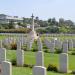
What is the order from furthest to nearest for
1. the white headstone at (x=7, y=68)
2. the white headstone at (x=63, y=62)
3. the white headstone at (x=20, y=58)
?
the white headstone at (x=20, y=58) < the white headstone at (x=63, y=62) < the white headstone at (x=7, y=68)

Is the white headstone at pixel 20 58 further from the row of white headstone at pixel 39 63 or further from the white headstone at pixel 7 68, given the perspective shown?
the white headstone at pixel 7 68

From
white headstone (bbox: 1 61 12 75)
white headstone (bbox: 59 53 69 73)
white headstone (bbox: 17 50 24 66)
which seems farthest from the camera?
white headstone (bbox: 17 50 24 66)

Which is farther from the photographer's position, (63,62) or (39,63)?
(39,63)

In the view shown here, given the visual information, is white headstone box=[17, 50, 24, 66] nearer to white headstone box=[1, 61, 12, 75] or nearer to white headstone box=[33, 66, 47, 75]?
white headstone box=[1, 61, 12, 75]

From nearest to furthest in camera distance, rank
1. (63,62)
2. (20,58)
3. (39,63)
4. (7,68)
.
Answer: (7,68) < (63,62) < (39,63) < (20,58)

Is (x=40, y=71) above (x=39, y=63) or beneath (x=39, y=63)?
above

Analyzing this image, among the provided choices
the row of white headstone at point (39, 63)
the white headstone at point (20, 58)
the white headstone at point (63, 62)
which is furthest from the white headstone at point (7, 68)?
the white headstone at point (20, 58)

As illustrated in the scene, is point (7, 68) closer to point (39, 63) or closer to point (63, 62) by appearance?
point (39, 63)

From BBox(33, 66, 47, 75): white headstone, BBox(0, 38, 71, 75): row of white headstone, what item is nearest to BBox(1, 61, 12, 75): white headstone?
BBox(0, 38, 71, 75): row of white headstone

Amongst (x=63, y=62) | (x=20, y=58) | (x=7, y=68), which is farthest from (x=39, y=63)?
(x=7, y=68)

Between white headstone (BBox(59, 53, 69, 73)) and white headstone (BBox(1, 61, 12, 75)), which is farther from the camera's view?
white headstone (BBox(59, 53, 69, 73))

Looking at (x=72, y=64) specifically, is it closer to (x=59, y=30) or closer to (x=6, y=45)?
(x=6, y=45)

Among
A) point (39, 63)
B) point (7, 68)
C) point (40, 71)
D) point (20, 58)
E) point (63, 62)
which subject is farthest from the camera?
point (20, 58)

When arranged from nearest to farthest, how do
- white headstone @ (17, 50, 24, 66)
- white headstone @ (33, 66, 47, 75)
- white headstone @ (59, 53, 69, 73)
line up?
white headstone @ (33, 66, 47, 75) → white headstone @ (59, 53, 69, 73) → white headstone @ (17, 50, 24, 66)
